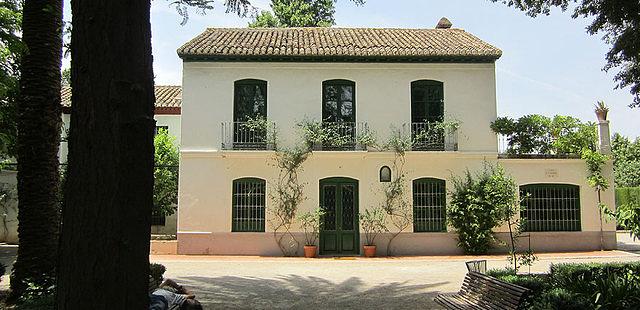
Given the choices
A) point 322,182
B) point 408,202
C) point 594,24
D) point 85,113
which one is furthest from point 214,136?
point 85,113

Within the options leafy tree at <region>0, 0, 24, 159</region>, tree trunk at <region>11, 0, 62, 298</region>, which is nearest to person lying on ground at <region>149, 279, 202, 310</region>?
tree trunk at <region>11, 0, 62, 298</region>

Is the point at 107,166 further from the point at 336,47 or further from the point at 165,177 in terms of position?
the point at 165,177

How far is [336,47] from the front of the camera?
61.5ft

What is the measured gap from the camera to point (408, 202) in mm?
17750

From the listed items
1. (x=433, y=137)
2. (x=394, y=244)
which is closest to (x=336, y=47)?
(x=433, y=137)

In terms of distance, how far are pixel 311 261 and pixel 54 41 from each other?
9.96 metres

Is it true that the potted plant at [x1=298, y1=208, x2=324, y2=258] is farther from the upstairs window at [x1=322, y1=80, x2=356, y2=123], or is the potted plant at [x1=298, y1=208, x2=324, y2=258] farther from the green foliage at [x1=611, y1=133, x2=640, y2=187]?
the green foliage at [x1=611, y1=133, x2=640, y2=187]

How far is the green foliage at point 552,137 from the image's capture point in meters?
18.1

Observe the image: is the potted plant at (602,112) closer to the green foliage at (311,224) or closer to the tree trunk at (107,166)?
the green foliage at (311,224)

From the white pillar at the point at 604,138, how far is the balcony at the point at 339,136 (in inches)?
335

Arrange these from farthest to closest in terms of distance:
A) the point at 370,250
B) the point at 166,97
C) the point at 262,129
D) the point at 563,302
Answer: the point at 166,97, the point at 262,129, the point at 370,250, the point at 563,302

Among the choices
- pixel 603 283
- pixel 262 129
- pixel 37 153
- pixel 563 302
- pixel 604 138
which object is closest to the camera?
pixel 563 302

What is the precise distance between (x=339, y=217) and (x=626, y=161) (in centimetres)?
3367

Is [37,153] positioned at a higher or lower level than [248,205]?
higher
